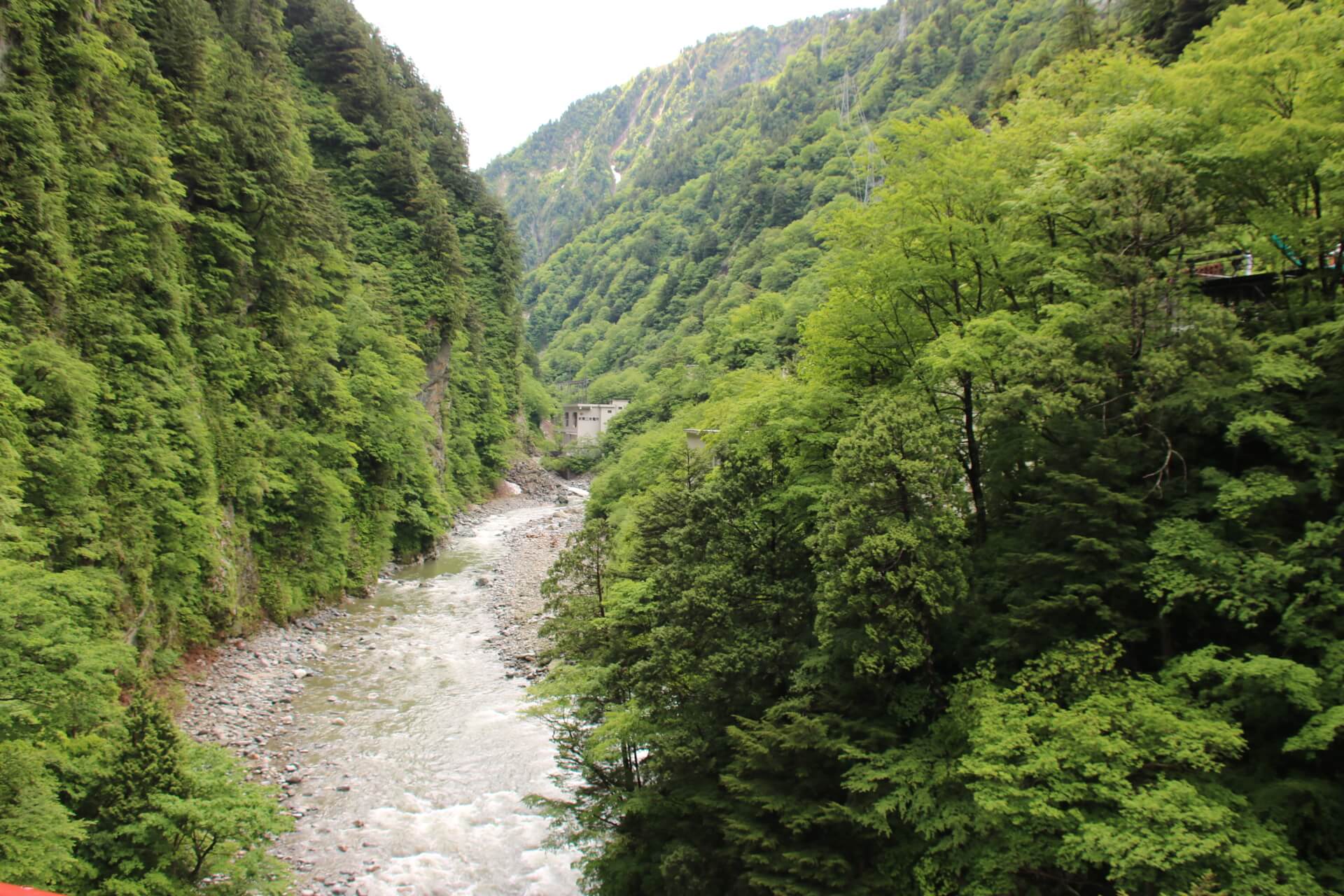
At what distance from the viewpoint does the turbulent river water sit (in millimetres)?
13484

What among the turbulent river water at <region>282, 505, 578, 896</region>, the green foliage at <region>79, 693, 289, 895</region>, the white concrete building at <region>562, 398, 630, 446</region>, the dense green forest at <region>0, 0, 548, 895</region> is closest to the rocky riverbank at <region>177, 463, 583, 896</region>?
the turbulent river water at <region>282, 505, 578, 896</region>

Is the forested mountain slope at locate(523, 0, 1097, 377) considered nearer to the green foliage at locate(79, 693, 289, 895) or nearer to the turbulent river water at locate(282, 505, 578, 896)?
the turbulent river water at locate(282, 505, 578, 896)

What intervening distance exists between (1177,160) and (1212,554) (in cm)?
654

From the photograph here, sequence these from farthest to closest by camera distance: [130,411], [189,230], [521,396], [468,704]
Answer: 1. [521,396]
2. [189,230]
3. [468,704]
4. [130,411]

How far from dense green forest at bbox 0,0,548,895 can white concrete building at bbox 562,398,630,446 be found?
45253mm

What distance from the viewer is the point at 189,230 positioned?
22.7m

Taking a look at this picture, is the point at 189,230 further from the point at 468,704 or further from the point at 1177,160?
the point at 1177,160

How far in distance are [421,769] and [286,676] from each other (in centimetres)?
697

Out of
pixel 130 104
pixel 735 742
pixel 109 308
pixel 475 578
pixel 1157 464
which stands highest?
pixel 130 104

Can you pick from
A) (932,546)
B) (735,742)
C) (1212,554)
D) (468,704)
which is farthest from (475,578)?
(1212,554)

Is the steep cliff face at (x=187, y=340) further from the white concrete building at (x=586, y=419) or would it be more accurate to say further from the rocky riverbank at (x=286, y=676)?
the white concrete building at (x=586, y=419)

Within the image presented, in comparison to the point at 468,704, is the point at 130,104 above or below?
above

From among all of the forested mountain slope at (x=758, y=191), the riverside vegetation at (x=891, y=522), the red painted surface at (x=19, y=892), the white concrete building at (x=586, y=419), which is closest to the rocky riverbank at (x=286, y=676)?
the riverside vegetation at (x=891, y=522)

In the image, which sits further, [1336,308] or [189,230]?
[189,230]
